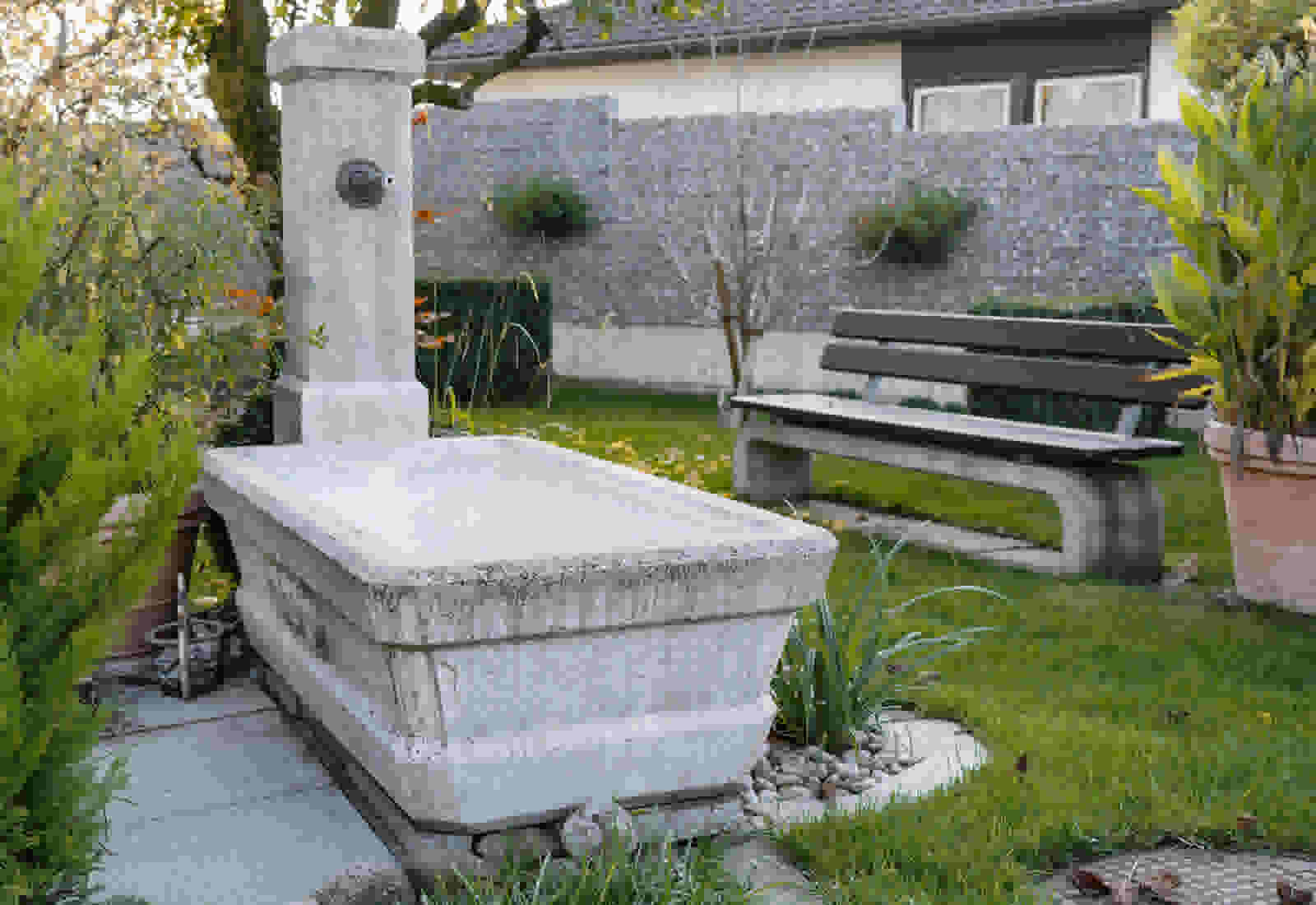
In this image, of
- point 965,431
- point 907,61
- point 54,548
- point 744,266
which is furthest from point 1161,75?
point 54,548

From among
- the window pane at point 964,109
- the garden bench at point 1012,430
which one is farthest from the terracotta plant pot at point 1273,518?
the window pane at point 964,109

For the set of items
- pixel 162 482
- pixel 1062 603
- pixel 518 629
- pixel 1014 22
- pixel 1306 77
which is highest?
pixel 1014 22

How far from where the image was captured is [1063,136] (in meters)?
11.0

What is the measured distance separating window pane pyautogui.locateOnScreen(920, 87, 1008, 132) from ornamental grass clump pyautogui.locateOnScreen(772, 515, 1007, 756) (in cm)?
1177

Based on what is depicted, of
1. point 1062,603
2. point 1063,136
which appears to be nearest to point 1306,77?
point 1062,603

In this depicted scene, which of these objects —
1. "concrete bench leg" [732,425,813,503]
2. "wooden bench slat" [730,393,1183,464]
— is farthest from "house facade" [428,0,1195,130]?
"wooden bench slat" [730,393,1183,464]

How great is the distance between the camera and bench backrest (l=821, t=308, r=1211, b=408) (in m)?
5.44

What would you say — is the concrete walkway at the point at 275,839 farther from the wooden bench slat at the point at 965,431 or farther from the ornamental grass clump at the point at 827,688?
the wooden bench slat at the point at 965,431

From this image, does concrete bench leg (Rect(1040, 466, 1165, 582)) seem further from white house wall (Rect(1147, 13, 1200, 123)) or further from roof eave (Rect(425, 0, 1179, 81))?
white house wall (Rect(1147, 13, 1200, 123))

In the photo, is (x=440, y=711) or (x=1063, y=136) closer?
(x=440, y=711)

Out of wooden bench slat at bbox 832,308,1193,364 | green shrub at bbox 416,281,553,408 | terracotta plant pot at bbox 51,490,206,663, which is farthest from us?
green shrub at bbox 416,281,553,408

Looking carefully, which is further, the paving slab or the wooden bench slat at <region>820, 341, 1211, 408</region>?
the wooden bench slat at <region>820, 341, 1211, 408</region>

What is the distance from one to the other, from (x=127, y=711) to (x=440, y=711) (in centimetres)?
144

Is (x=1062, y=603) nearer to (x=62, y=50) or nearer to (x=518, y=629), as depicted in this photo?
(x=518, y=629)
